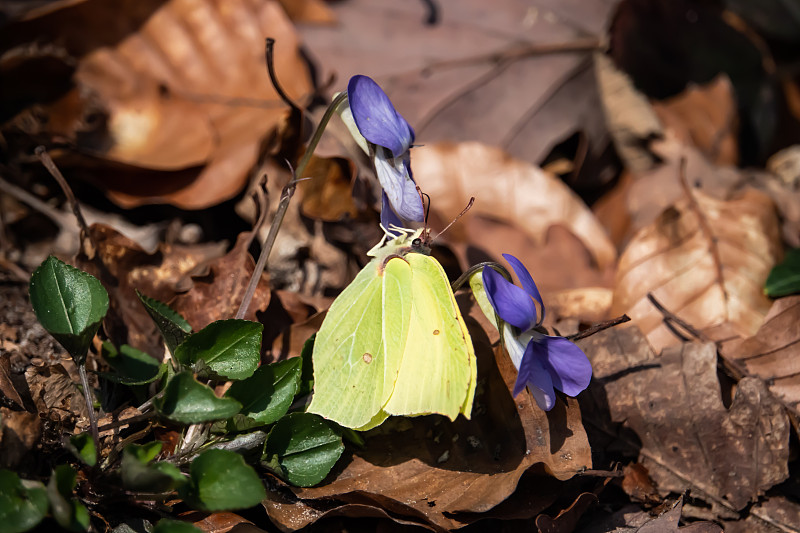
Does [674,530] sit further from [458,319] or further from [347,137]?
[347,137]

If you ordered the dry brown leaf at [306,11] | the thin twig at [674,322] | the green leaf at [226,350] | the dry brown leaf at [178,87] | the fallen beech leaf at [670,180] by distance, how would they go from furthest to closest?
the dry brown leaf at [306,11], the fallen beech leaf at [670,180], the dry brown leaf at [178,87], the thin twig at [674,322], the green leaf at [226,350]

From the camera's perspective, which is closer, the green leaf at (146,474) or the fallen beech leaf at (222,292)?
the green leaf at (146,474)

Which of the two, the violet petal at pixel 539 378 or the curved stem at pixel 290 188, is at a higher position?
the curved stem at pixel 290 188

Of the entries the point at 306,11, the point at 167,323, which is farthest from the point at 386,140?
the point at 306,11

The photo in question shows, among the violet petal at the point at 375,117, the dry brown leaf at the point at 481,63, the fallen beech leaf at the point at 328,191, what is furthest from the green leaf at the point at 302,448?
the dry brown leaf at the point at 481,63

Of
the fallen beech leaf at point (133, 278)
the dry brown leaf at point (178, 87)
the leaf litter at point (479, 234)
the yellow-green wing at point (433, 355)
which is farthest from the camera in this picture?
the dry brown leaf at point (178, 87)

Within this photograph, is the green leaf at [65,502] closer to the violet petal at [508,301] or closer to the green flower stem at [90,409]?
the green flower stem at [90,409]

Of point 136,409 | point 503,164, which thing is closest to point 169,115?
point 503,164

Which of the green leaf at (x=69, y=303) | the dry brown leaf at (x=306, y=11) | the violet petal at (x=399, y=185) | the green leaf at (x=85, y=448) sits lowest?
the green leaf at (x=85, y=448)
